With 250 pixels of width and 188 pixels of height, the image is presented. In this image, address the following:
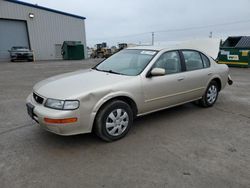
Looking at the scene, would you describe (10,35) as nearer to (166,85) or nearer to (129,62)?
(129,62)

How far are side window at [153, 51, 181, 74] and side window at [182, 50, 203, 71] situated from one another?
250 millimetres

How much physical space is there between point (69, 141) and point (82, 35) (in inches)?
1013

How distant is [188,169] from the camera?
2453 millimetres

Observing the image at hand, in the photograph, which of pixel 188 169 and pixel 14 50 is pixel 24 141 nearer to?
pixel 188 169

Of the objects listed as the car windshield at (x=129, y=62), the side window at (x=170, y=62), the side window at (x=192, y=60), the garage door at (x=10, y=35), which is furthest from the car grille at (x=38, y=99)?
the garage door at (x=10, y=35)

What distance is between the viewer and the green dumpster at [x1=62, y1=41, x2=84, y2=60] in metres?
24.2

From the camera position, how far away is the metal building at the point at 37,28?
67.4 ft

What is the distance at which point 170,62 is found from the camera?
12.6 ft

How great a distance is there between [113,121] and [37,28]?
2285cm

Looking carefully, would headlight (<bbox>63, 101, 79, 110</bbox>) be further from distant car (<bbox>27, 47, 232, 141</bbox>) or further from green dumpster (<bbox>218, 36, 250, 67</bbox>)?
green dumpster (<bbox>218, 36, 250, 67</bbox>)

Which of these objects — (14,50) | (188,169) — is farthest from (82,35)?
(188,169)

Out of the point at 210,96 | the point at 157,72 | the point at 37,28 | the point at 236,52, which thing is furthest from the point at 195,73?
the point at 37,28

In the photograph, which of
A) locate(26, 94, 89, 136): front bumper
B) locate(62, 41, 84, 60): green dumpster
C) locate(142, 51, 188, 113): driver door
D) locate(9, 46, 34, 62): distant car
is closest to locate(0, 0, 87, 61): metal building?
locate(62, 41, 84, 60): green dumpster

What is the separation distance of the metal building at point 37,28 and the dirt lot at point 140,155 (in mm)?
20182
